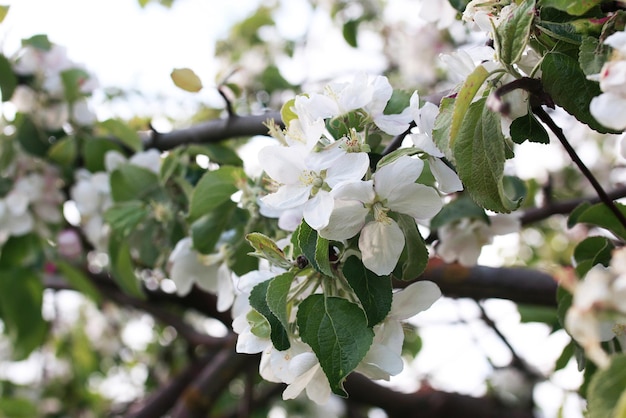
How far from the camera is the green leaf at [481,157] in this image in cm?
54

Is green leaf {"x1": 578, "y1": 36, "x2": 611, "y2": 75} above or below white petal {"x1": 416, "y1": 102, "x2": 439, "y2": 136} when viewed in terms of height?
above

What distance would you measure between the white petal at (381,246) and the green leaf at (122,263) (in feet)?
2.00

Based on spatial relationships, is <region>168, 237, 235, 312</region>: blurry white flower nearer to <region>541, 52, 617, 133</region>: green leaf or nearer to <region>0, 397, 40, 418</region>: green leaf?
<region>541, 52, 617, 133</region>: green leaf

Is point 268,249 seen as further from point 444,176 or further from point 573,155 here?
point 573,155

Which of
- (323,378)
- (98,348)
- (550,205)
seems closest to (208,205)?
(323,378)

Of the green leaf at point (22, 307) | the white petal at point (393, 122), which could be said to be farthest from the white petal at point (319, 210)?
the green leaf at point (22, 307)

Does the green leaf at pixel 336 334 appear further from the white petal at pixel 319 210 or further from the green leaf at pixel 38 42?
the green leaf at pixel 38 42

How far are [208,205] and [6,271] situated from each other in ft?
2.67

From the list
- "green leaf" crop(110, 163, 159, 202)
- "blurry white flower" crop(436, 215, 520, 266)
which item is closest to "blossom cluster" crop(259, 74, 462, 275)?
"blurry white flower" crop(436, 215, 520, 266)

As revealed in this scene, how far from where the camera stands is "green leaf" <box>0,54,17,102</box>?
125cm

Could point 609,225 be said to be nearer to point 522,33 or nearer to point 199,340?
point 522,33

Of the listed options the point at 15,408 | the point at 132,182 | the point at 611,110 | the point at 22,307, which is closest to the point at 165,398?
the point at 15,408

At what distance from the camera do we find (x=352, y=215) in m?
0.56

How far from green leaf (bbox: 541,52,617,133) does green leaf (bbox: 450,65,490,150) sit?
51 millimetres
